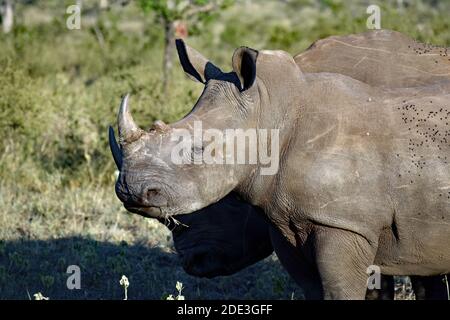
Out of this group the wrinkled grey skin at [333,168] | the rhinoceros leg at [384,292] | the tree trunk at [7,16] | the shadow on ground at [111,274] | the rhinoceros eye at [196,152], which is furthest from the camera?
the tree trunk at [7,16]

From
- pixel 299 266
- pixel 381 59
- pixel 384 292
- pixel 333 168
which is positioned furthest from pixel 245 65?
pixel 384 292

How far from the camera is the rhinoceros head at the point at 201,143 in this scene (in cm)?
486

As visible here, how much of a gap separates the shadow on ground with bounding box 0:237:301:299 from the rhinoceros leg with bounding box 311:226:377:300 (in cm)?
237

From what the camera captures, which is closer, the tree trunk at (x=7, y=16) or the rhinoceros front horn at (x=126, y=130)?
the rhinoceros front horn at (x=126, y=130)

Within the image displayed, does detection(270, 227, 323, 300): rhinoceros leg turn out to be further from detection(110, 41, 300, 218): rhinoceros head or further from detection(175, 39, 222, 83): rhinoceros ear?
detection(175, 39, 222, 83): rhinoceros ear

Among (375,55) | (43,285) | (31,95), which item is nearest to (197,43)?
(31,95)

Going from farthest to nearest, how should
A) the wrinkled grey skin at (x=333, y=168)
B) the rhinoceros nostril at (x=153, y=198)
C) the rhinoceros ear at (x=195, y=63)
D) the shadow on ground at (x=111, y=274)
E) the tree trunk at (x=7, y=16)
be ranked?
the tree trunk at (x=7, y=16)
the shadow on ground at (x=111, y=274)
the rhinoceros ear at (x=195, y=63)
the wrinkled grey skin at (x=333, y=168)
the rhinoceros nostril at (x=153, y=198)

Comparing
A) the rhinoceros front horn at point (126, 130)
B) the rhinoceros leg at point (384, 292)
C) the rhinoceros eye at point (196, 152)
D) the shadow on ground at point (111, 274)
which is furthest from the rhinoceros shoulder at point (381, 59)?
the shadow on ground at point (111, 274)

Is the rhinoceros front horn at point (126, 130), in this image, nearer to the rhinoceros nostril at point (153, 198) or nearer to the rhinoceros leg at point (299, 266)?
the rhinoceros nostril at point (153, 198)

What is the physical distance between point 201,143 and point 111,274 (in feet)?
11.0

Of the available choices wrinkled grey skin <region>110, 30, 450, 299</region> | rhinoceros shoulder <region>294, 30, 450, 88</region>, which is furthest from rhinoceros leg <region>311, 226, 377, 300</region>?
rhinoceros shoulder <region>294, 30, 450, 88</region>

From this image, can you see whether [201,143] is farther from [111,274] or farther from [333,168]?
[111,274]
